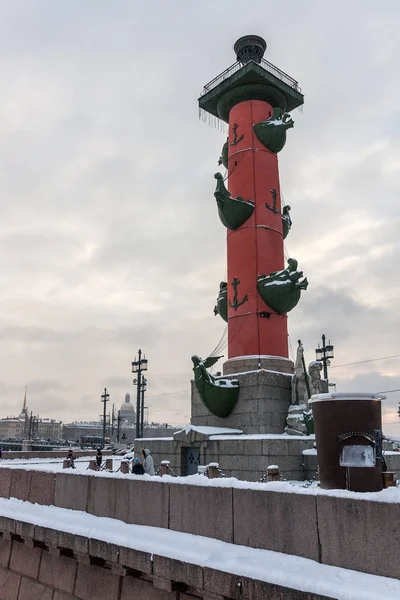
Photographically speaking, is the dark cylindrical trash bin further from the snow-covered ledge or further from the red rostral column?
the red rostral column

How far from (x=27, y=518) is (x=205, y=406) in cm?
968

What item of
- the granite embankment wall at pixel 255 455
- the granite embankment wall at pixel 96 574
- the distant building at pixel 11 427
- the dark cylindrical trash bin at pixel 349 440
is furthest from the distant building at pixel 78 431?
the dark cylindrical trash bin at pixel 349 440

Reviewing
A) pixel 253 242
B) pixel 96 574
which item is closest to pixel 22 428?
pixel 253 242

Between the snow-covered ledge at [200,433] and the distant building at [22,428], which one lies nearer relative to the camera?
the snow-covered ledge at [200,433]

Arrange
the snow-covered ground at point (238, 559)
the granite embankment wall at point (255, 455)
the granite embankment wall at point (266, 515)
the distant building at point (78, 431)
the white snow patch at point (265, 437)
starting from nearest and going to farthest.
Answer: the snow-covered ground at point (238, 559) → the granite embankment wall at point (266, 515) → the granite embankment wall at point (255, 455) → the white snow patch at point (265, 437) → the distant building at point (78, 431)

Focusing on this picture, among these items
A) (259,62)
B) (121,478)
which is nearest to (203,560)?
(121,478)

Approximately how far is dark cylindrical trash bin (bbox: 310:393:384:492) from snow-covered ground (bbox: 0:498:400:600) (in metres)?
1.92

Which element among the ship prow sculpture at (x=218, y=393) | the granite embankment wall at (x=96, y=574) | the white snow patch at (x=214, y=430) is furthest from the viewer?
the ship prow sculpture at (x=218, y=393)

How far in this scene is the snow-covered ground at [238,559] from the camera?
4.54 meters

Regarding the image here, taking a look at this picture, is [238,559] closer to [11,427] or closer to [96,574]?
[96,574]

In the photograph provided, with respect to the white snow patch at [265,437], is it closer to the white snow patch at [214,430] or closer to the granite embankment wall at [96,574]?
the white snow patch at [214,430]

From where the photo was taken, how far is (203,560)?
568 cm

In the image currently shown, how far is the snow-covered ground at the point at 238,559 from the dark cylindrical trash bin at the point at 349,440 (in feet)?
6.32

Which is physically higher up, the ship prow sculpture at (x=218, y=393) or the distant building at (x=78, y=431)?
the ship prow sculpture at (x=218, y=393)
